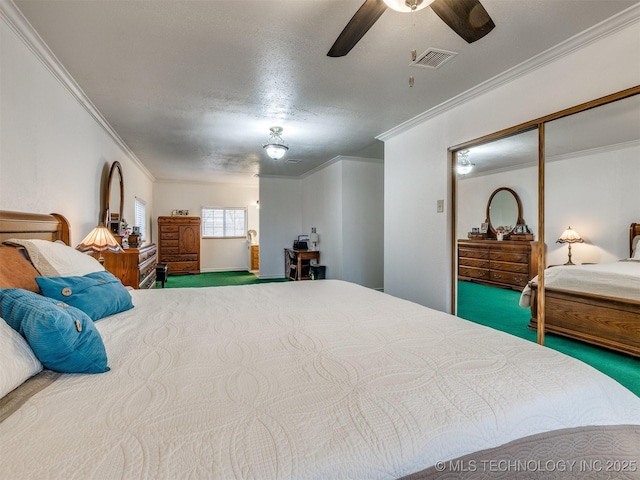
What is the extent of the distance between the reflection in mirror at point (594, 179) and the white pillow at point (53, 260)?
3.15 m

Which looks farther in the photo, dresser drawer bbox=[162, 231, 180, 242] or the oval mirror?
dresser drawer bbox=[162, 231, 180, 242]

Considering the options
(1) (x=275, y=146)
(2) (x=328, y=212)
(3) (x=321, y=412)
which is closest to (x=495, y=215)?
(1) (x=275, y=146)

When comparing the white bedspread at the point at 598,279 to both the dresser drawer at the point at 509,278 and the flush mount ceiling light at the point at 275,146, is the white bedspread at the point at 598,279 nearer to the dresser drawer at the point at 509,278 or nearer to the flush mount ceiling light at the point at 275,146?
the dresser drawer at the point at 509,278

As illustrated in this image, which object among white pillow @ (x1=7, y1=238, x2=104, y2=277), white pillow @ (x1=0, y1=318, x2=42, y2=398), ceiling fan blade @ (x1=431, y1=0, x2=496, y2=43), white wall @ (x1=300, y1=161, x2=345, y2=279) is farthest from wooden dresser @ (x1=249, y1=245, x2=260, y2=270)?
white pillow @ (x1=0, y1=318, x2=42, y2=398)

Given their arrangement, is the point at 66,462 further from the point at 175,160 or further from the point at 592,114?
the point at 175,160

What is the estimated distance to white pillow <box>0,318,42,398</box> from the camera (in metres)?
0.83

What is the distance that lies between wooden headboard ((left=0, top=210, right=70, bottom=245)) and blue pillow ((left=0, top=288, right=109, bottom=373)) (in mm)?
1124

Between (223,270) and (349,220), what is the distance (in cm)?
462

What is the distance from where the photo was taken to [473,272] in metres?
3.20

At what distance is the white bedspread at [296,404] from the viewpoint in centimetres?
66

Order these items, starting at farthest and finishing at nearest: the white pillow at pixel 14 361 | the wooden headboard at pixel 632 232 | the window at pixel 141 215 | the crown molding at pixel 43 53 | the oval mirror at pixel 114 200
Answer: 1. the window at pixel 141 215
2. the oval mirror at pixel 114 200
3. the wooden headboard at pixel 632 232
4. the crown molding at pixel 43 53
5. the white pillow at pixel 14 361

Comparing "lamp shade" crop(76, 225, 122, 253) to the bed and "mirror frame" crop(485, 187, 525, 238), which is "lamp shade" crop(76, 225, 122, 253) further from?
"mirror frame" crop(485, 187, 525, 238)

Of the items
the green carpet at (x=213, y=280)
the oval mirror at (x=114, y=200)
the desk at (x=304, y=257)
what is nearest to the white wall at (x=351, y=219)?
the desk at (x=304, y=257)

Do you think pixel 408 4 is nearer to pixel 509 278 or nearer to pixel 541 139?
pixel 541 139
